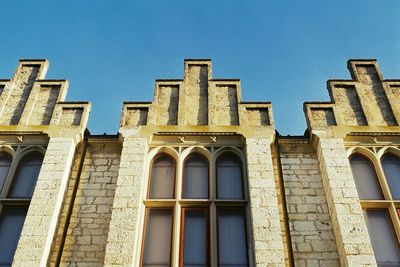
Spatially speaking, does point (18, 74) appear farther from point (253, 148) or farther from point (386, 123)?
point (386, 123)

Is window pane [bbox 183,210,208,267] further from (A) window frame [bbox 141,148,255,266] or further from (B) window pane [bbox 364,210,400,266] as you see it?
(B) window pane [bbox 364,210,400,266]

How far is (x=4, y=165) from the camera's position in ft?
29.2

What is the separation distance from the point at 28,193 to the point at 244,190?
379cm

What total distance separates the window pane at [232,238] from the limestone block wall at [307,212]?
798 millimetres

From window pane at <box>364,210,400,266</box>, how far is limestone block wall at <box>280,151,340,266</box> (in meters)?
0.65

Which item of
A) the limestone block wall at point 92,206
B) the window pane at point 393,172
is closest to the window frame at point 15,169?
the limestone block wall at point 92,206

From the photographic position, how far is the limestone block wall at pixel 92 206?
7.53m

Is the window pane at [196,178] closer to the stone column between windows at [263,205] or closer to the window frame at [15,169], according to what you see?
the stone column between windows at [263,205]

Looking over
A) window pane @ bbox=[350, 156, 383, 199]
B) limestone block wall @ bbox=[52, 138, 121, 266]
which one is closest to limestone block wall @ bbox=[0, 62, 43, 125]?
limestone block wall @ bbox=[52, 138, 121, 266]

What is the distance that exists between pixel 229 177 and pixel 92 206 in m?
2.45

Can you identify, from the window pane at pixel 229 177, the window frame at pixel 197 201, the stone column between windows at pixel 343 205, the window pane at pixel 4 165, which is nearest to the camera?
the stone column between windows at pixel 343 205

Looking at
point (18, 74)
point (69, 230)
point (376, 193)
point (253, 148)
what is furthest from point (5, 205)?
point (376, 193)

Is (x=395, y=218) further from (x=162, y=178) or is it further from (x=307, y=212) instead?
(x=162, y=178)

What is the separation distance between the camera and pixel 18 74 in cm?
1077
